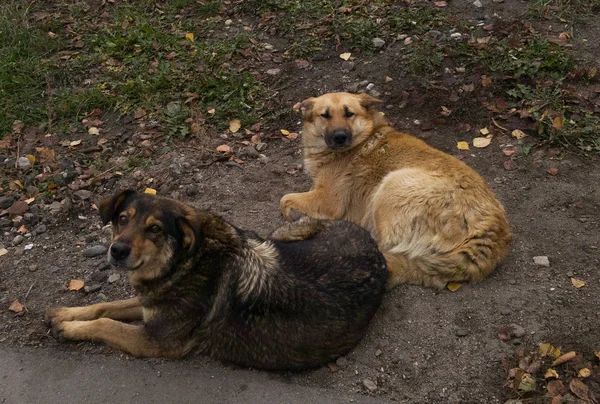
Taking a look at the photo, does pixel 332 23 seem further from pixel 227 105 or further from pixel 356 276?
pixel 356 276

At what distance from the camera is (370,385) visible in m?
4.01

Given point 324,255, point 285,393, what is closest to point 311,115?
point 324,255

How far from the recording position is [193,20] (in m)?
8.70

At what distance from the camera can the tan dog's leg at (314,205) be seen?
220 inches

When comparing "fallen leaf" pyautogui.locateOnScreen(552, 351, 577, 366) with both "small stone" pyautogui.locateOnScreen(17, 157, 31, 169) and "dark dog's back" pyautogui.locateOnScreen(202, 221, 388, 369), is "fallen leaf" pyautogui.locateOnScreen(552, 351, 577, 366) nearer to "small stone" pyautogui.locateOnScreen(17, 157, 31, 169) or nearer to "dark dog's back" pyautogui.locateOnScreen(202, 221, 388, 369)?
"dark dog's back" pyautogui.locateOnScreen(202, 221, 388, 369)

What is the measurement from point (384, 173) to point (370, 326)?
5.47 ft

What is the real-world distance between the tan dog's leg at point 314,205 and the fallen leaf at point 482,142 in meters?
1.85

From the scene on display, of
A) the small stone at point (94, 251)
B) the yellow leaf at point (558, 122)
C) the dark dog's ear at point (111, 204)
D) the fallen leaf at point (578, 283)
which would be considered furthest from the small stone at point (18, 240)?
the yellow leaf at point (558, 122)

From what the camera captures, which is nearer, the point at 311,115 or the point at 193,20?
the point at 311,115

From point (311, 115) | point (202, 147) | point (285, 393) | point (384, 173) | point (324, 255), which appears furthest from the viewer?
point (202, 147)

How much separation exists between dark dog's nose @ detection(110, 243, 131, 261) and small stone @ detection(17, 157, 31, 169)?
331 centimetres

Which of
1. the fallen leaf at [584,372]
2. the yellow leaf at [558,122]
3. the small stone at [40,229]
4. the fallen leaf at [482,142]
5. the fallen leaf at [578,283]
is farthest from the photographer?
the fallen leaf at [482,142]

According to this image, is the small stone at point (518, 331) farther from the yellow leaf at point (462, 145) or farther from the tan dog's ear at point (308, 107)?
the tan dog's ear at point (308, 107)

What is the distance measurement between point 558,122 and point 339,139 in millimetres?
2521
